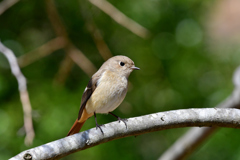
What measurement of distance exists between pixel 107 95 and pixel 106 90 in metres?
0.06

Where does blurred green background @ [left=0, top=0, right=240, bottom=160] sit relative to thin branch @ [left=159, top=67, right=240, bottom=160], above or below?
above

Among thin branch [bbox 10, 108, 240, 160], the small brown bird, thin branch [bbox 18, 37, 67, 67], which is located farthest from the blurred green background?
thin branch [bbox 10, 108, 240, 160]

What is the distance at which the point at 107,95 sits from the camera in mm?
3844

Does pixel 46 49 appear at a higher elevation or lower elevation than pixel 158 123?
higher

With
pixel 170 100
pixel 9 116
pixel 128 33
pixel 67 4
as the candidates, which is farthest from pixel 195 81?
pixel 9 116

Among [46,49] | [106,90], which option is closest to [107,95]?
[106,90]

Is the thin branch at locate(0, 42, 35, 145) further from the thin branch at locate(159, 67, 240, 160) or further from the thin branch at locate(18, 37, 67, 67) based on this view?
the thin branch at locate(159, 67, 240, 160)

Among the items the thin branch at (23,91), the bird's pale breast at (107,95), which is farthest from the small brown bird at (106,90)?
the thin branch at (23,91)

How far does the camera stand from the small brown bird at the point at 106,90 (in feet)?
12.6

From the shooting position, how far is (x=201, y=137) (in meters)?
4.62

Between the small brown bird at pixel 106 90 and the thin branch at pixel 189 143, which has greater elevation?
Result: the small brown bird at pixel 106 90

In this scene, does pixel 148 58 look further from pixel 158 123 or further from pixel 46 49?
pixel 158 123

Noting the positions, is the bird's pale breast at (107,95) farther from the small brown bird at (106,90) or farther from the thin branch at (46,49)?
the thin branch at (46,49)

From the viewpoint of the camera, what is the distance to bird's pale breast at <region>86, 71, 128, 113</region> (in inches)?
151
